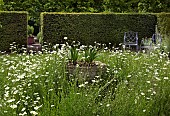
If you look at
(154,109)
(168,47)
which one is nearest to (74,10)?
(168,47)

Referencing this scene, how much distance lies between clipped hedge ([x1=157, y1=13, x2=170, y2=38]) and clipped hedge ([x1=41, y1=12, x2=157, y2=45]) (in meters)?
0.65

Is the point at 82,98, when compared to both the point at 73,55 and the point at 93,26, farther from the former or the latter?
the point at 93,26

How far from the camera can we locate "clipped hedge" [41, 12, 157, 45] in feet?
40.2

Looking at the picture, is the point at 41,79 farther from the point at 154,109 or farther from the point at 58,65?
the point at 154,109

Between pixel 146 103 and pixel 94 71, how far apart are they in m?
1.77

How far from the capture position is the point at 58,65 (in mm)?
4953

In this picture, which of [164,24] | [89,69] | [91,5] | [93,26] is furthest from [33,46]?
[89,69]

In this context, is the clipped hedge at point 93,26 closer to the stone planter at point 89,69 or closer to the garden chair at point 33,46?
the garden chair at point 33,46

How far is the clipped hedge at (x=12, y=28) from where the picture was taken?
39.0 ft

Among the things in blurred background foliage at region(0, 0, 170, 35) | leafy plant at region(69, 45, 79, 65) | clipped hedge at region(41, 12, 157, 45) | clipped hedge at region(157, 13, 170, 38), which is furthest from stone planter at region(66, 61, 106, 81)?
blurred background foliage at region(0, 0, 170, 35)

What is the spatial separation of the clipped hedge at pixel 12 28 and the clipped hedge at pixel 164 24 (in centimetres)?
→ 466

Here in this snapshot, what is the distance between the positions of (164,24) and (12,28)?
5.15 metres

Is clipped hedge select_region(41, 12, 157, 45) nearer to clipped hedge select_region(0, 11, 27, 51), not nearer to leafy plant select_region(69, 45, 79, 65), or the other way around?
clipped hedge select_region(0, 11, 27, 51)

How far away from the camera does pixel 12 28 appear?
39.6 ft
